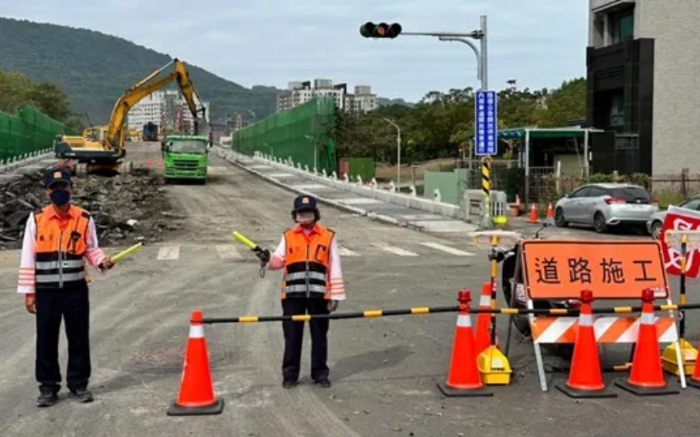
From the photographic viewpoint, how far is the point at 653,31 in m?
41.9

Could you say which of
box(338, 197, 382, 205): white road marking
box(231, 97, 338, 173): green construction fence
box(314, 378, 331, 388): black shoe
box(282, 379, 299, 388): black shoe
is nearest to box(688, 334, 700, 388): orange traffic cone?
box(314, 378, 331, 388): black shoe

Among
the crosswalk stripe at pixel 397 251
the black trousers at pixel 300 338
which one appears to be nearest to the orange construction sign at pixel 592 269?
the black trousers at pixel 300 338

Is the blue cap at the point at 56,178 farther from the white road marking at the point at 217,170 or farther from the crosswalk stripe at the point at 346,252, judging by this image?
the white road marking at the point at 217,170

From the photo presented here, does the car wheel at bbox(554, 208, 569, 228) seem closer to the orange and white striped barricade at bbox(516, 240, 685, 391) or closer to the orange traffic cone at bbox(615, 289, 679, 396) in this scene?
the orange and white striped barricade at bbox(516, 240, 685, 391)

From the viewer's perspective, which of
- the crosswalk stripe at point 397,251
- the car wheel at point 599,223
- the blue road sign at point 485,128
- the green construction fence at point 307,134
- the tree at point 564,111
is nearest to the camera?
the crosswalk stripe at point 397,251

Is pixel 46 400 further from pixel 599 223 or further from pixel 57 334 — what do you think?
pixel 599 223

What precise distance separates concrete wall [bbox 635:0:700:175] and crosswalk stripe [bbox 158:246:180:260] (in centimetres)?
2991

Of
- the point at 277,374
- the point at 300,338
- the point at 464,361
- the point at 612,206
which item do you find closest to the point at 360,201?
the point at 612,206

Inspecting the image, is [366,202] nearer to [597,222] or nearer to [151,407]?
[597,222]

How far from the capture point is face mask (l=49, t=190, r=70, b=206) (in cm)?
710

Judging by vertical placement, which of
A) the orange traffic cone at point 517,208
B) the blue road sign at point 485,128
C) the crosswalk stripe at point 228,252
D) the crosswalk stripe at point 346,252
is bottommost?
the crosswalk stripe at point 346,252

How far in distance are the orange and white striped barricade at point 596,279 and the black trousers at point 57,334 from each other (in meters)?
4.07

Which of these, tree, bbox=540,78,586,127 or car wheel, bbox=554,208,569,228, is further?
tree, bbox=540,78,586,127

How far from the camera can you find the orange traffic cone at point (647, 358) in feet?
24.4
